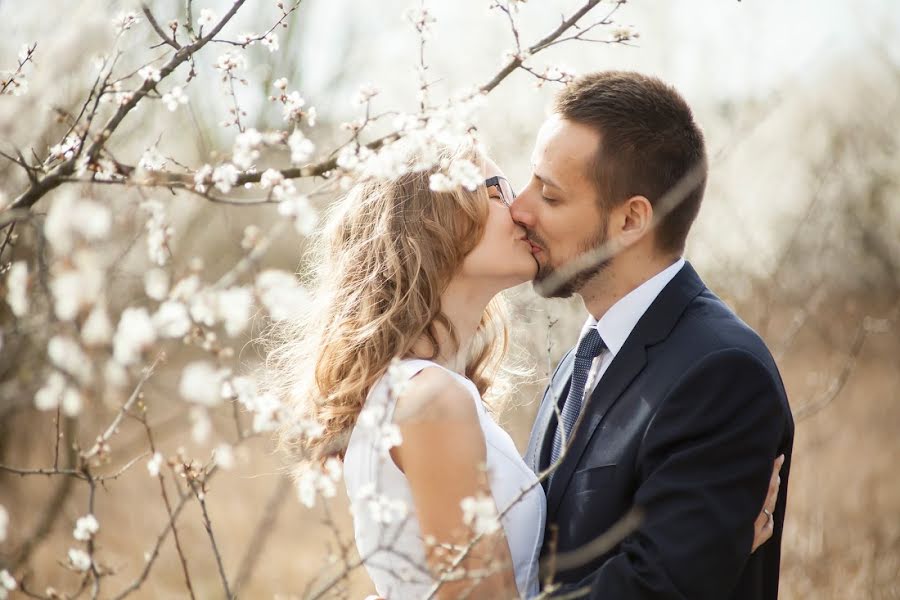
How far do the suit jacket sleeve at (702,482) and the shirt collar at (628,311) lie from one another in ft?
1.13

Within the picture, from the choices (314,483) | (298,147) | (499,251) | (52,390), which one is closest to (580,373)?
(499,251)

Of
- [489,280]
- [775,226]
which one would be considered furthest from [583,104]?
[775,226]

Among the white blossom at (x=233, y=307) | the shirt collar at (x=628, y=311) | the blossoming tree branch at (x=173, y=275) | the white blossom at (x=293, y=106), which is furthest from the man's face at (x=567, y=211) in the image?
the white blossom at (x=233, y=307)

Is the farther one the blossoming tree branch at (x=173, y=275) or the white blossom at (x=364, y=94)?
the white blossom at (x=364, y=94)

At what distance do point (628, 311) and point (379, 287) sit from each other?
703mm

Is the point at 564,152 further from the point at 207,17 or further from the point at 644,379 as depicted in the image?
the point at 207,17

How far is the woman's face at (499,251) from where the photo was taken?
246 centimetres

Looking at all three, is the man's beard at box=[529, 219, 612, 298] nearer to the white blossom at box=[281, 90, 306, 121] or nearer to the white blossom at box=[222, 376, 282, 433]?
the white blossom at box=[281, 90, 306, 121]

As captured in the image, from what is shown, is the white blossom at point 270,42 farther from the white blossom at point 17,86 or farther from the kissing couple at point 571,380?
the kissing couple at point 571,380

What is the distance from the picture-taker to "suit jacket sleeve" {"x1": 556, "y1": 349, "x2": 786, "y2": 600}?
1.91 m

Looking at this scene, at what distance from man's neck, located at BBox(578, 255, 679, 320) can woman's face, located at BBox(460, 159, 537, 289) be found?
0.21 meters

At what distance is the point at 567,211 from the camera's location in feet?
8.30

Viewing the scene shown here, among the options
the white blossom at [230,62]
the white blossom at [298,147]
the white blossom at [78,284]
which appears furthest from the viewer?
the white blossom at [230,62]

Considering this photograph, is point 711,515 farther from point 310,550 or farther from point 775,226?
point 775,226
